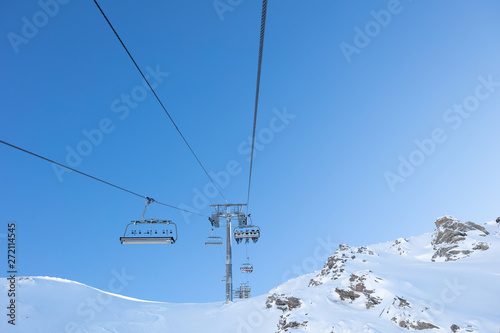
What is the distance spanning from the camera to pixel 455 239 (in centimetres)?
2725

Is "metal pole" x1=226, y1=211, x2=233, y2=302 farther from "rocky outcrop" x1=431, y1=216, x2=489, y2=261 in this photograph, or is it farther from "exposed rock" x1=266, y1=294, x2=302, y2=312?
"rocky outcrop" x1=431, y1=216, x2=489, y2=261

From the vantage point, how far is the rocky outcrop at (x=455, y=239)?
975 inches

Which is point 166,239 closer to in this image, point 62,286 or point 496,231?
point 62,286

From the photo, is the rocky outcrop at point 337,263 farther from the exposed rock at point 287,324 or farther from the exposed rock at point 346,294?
the exposed rock at point 287,324

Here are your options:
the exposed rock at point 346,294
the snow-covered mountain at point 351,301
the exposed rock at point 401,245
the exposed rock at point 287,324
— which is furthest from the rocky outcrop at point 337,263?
the exposed rock at point 287,324

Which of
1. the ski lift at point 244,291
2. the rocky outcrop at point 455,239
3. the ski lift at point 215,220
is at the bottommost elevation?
the ski lift at point 244,291

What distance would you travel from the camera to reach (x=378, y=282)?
747 inches

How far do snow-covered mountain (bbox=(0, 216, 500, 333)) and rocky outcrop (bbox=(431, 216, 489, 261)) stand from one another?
0.27 feet

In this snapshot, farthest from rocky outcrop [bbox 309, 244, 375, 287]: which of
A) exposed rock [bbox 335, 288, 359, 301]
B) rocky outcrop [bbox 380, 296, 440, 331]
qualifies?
rocky outcrop [bbox 380, 296, 440, 331]

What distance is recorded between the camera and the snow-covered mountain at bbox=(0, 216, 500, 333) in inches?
579

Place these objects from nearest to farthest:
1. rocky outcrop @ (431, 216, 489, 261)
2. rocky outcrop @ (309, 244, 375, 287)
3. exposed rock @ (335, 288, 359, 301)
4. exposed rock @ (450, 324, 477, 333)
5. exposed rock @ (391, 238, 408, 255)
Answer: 1. exposed rock @ (450, 324, 477, 333)
2. exposed rock @ (335, 288, 359, 301)
3. rocky outcrop @ (309, 244, 375, 287)
4. rocky outcrop @ (431, 216, 489, 261)
5. exposed rock @ (391, 238, 408, 255)

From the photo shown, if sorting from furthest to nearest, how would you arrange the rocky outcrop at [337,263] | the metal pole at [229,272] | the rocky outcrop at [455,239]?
the metal pole at [229,272], the rocky outcrop at [455,239], the rocky outcrop at [337,263]

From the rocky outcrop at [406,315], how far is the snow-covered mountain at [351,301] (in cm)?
5

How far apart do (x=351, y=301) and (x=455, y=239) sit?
15.1 m
